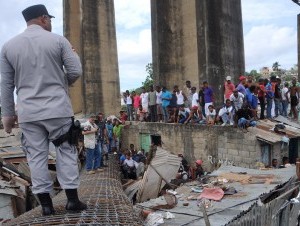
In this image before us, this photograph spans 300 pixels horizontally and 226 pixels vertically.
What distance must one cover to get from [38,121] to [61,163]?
1.27ft

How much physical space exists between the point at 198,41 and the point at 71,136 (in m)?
12.6

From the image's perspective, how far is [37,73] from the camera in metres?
3.22

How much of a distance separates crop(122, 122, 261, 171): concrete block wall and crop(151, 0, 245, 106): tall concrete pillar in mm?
2191

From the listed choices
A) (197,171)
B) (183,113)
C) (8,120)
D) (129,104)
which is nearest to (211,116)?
(183,113)

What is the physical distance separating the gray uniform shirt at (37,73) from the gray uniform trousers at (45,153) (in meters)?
0.08

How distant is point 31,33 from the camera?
330 centimetres

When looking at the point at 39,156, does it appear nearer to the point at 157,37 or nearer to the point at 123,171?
the point at 123,171

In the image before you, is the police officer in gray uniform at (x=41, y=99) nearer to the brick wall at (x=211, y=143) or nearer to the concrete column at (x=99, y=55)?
the brick wall at (x=211, y=143)

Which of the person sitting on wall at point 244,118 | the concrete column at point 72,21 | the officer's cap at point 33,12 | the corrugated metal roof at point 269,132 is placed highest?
the concrete column at point 72,21

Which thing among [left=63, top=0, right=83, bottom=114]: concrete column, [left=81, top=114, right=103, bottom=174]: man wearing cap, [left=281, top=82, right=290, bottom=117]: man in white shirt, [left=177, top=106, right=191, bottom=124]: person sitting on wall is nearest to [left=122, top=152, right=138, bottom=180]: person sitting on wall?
[left=177, top=106, right=191, bottom=124]: person sitting on wall

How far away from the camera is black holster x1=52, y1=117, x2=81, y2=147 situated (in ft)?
10.7

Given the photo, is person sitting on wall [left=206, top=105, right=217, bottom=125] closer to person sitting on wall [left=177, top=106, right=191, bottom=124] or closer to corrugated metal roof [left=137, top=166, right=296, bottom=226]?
person sitting on wall [left=177, top=106, right=191, bottom=124]

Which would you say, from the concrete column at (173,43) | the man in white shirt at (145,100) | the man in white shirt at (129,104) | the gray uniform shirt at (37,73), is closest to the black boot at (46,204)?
the gray uniform shirt at (37,73)

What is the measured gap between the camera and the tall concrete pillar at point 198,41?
594 inches
